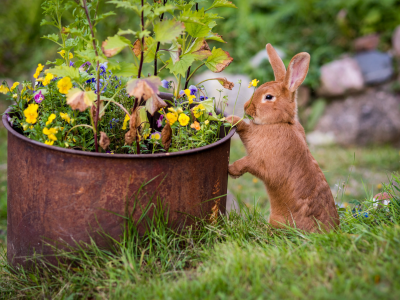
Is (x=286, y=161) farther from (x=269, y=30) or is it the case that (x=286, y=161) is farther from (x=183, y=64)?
(x=269, y=30)

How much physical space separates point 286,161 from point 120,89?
1.12 m

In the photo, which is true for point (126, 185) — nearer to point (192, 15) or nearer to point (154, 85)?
point (154, 85)

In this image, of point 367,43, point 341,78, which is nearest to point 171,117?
point 341,78

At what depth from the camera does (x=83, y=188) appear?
2010mm

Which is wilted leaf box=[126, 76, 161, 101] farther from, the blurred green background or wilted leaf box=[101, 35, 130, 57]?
the blurred green background

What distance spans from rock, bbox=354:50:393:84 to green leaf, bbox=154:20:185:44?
4.87 metres

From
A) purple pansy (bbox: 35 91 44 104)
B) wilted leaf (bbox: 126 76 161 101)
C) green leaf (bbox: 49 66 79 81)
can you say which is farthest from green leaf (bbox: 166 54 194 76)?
purple pansy (bbox: 35 91 44 104)

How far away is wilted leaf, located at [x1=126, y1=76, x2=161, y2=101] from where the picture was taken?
190 cm

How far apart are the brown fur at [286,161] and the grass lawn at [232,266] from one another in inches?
6.5

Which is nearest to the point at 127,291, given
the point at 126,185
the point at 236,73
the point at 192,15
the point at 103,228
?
the point at 103,228

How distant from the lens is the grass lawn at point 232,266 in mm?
1659

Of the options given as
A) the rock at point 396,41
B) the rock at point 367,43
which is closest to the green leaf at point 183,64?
the rock at point 396,41

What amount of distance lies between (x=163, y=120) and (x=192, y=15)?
0.68m

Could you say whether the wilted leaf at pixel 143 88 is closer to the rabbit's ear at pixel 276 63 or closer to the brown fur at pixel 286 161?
the brown fur at pixel 286 161
